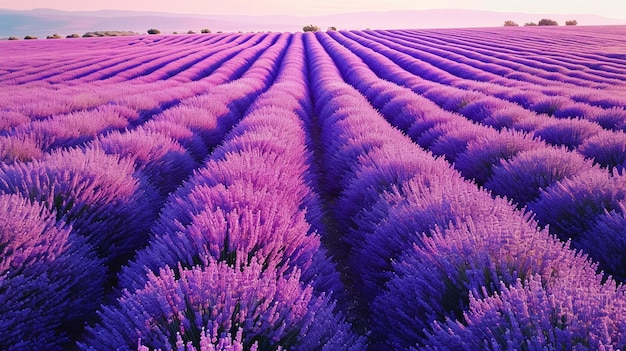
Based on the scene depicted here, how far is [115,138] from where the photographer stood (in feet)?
13.2

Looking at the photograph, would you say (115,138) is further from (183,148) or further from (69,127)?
(69,127)

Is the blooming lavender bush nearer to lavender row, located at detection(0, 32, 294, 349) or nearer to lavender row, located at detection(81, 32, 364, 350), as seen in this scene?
lavender row, located at detection(0, 32, 294, 349)

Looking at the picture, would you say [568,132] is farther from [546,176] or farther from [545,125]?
[546,176]

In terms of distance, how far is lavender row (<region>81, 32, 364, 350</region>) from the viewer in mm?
1413

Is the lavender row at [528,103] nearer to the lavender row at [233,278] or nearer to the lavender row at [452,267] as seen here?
the lavender row at [452,267]

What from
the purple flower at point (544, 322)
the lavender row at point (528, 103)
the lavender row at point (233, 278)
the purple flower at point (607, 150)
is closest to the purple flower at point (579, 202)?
the purple flower at point (607, 150)

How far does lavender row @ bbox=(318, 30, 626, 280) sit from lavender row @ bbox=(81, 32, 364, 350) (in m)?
1.46

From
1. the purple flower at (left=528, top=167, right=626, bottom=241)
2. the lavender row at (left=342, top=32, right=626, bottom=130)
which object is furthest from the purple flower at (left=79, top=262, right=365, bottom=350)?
the lavender row at (left=342, top=32, right=626, bottom=130)

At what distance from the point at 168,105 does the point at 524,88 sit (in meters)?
7.17

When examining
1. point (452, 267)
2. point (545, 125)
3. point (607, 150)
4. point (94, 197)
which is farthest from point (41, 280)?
point (545, 125)

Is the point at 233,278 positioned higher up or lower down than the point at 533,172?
higher up

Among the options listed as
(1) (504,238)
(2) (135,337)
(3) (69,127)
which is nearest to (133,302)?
(2) (135,337)

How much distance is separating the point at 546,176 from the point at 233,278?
2650 mm

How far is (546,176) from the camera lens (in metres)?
3.19
